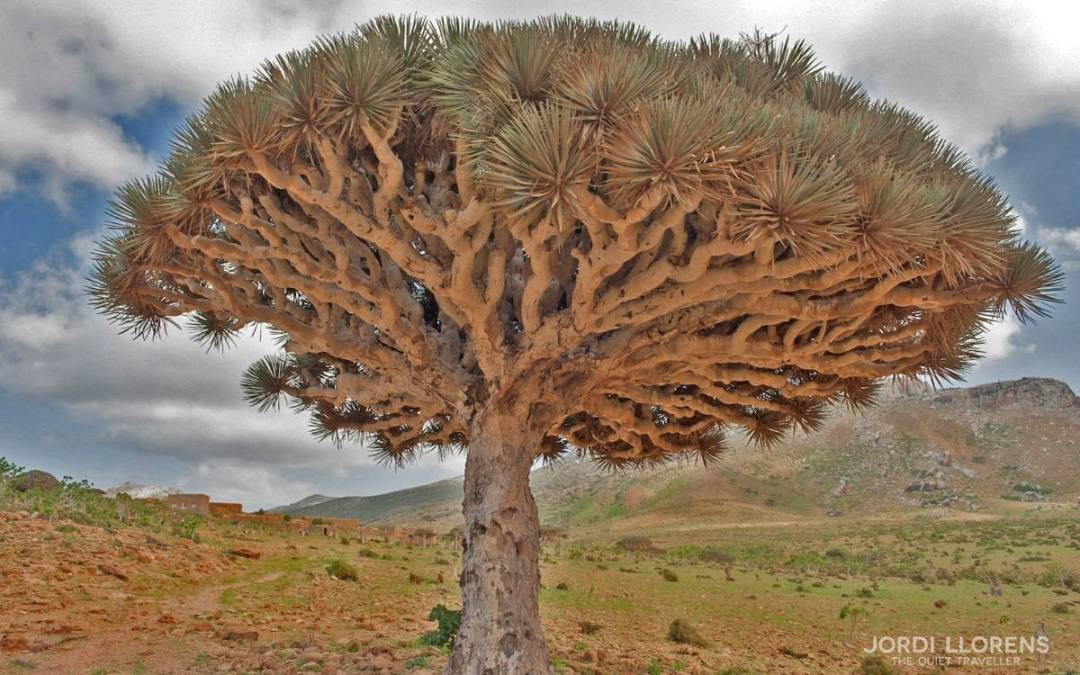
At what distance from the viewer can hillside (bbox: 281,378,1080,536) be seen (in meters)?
54.3

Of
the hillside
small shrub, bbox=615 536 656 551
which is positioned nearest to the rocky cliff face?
the hillside

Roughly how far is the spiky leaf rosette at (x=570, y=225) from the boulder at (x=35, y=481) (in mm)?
9315

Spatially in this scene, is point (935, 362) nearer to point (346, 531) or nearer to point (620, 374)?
point (620, 374)

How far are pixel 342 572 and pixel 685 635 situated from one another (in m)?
6.25

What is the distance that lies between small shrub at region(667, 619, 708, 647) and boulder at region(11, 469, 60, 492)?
12.7 meters

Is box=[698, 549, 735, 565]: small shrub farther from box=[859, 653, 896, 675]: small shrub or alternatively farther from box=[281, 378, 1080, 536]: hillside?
box=[281, 378, 1080, 536]: hillside

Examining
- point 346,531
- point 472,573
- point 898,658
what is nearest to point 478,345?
point 472,573

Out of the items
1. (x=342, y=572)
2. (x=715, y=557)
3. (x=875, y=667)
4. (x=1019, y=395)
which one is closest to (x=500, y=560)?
(x=875, y=667)

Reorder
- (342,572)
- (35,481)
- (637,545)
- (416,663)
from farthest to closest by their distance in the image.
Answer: (637,545)
(35,481)
(342,572)
(416,663)

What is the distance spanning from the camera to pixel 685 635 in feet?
35.8

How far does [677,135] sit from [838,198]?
1.22m

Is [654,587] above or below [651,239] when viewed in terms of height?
below

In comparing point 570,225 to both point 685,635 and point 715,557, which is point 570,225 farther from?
point 715,557

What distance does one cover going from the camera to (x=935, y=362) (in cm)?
805
